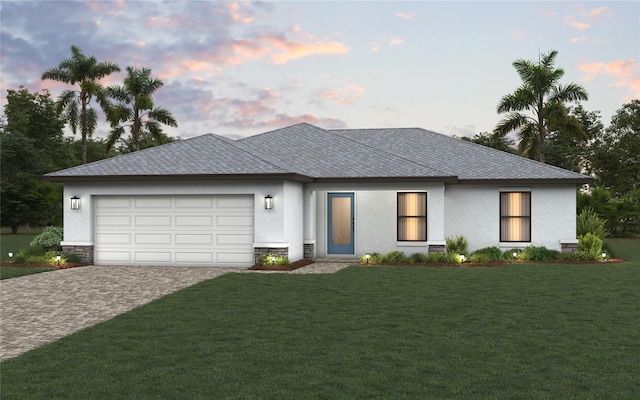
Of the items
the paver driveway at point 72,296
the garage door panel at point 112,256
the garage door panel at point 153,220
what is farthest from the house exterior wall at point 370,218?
the garage door panel at point 112,256

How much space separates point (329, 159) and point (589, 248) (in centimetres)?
1009

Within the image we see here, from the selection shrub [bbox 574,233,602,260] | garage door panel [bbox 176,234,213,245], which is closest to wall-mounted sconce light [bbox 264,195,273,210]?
garage door panel [bbox 176,234,213,245]

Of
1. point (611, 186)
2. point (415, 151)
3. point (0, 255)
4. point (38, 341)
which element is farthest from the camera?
point (611, 186)

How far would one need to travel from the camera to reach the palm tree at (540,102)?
3269 centimetres

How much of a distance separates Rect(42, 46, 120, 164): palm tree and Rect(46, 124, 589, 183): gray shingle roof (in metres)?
22.4

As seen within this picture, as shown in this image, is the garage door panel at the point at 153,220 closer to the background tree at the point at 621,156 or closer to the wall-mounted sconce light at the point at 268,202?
the wall-mounted sconce light at the point at 268,202

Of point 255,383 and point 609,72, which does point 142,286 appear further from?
point 609,72

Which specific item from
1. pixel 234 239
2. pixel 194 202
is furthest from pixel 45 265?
pixel 234 239

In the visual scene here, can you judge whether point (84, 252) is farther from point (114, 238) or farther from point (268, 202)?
point (268, 202)

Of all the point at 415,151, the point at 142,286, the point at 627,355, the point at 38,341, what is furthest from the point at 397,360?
the point at 415,151

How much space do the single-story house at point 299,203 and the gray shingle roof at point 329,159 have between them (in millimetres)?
73

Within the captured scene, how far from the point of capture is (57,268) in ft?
65.1

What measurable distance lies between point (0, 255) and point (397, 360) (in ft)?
71.2

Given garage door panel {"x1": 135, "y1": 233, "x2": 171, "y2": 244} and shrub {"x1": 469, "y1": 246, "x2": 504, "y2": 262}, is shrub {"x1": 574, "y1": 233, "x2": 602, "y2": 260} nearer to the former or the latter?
shrub {"x1": 469, "y1": 246, "x2": 504, "y2": 262}
